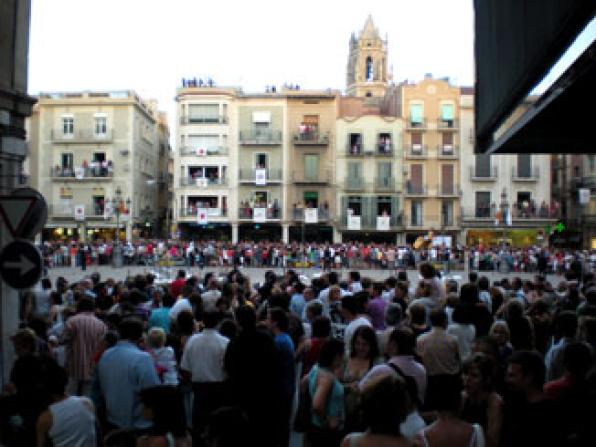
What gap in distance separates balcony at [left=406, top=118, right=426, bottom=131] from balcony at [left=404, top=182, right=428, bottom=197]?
14.4 feet

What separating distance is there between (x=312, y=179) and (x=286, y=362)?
5054 centimetres

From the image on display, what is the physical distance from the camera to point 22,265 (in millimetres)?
7465

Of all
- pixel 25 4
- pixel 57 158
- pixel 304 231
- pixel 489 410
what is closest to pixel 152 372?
pixel 489 410

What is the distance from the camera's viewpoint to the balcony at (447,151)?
A: 5684 cm

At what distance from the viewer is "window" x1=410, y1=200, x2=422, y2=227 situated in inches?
2229

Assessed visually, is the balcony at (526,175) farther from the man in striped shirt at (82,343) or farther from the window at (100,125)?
the man in striped shirt at (82,343)

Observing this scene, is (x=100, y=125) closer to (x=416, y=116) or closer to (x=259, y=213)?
(x=259, y=213)

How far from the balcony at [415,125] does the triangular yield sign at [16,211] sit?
168ft

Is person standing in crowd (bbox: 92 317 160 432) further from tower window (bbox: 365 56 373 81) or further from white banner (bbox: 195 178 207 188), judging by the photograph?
tower window (bbox: 365 56 373 81)

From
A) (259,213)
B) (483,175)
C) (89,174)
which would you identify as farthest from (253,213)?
(483,175)

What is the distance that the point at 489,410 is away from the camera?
5.04 m

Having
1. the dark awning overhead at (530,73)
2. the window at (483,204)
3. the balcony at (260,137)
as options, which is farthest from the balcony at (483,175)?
the dark awning overhead at (530,73)

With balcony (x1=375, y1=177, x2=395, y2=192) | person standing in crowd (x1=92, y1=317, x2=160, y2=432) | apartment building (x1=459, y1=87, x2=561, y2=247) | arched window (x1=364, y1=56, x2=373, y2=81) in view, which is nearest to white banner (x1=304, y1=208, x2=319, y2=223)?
balcony (x1=375, y1=177, x2=395, y2=192)

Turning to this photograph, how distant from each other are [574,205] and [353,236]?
62.5ft
